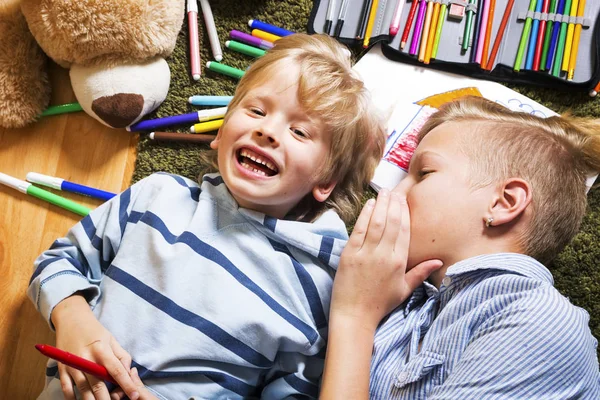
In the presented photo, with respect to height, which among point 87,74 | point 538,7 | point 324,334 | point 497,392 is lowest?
point 324,334

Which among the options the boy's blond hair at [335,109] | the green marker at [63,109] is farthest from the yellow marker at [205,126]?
the green marker at [63,109]

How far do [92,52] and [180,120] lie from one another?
19 centimetres

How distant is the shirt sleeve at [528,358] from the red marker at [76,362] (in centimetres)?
45

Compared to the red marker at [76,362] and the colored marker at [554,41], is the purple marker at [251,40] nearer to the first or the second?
the colored marker at [554,41]

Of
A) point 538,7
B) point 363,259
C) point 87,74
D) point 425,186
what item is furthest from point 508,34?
point 87,74

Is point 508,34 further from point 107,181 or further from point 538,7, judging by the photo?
point 107,181

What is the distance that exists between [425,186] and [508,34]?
0.42m

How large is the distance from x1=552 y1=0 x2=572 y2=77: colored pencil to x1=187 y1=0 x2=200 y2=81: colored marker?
67 cm

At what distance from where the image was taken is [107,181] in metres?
1.05

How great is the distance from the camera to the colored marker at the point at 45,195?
101cm

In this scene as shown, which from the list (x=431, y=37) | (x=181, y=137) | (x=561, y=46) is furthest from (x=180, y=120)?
(x=561, y=46)

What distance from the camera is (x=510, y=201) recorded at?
80 cm

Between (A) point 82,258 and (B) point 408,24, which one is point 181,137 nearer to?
(A) point 82,258

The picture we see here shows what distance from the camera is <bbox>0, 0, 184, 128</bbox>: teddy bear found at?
948mm
